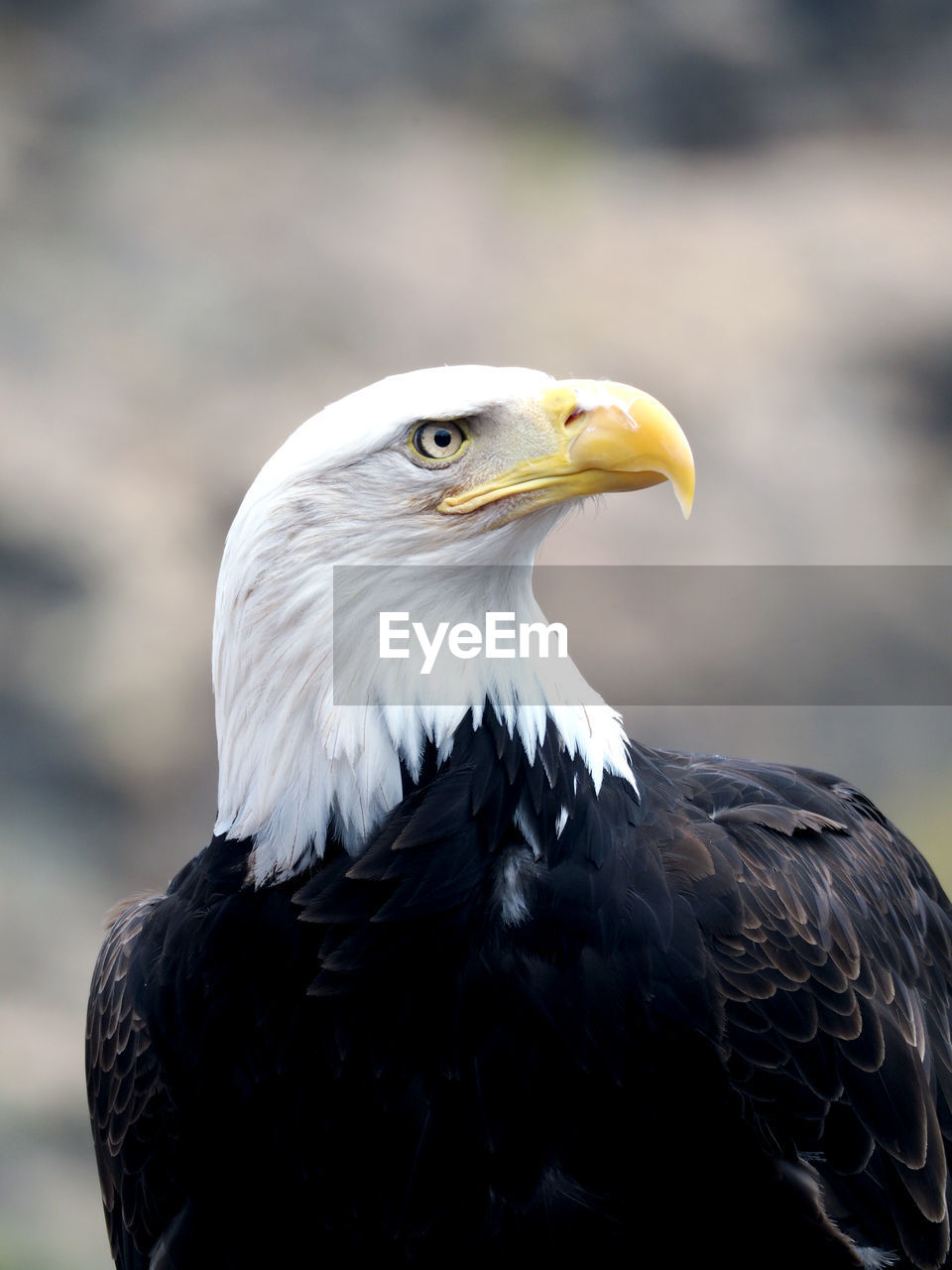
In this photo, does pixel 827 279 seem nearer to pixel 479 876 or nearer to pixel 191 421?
pixel 191 421

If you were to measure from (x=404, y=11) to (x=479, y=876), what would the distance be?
626cm

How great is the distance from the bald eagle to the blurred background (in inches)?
146

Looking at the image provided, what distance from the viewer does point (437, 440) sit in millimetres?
2178

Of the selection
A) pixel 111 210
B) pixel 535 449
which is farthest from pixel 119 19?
pixel 535 449

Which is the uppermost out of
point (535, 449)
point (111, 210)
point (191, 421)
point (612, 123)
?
point (612, 123)

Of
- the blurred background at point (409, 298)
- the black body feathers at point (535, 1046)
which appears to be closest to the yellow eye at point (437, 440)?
the black body feathers at point (535, 1046)

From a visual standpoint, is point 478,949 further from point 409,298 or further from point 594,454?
point 409,298

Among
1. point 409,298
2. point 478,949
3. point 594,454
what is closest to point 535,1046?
point 478,949

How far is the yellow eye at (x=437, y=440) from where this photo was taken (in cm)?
217

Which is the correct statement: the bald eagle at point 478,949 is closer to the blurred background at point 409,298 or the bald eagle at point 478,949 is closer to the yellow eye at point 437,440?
the yellow eye at point 437,440

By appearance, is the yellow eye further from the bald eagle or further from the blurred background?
the blurred background

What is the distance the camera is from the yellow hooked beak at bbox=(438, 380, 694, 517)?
213 centimetres

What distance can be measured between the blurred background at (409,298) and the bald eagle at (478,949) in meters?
3.70

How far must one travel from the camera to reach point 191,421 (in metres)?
6.43
